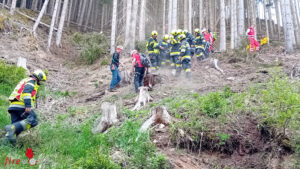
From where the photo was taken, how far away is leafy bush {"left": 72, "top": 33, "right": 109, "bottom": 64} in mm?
17422

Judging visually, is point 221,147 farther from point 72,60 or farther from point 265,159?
point 72,60

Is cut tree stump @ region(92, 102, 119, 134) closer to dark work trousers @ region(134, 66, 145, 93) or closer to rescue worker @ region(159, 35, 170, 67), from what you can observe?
dark work trousers @ region(134, 66, 145, 93)

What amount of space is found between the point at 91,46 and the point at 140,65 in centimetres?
Answer: 882

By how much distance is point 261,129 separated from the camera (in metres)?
5.44

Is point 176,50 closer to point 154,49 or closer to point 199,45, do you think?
point 154,49

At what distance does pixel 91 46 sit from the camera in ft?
58.6

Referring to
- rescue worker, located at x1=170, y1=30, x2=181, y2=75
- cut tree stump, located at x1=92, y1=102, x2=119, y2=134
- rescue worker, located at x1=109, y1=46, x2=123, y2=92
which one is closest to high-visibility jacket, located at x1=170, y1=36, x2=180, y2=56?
rescue worker, located at x1=170, y1=30, x2=181, y2=75

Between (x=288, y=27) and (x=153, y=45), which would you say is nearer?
(x=153, y=45)

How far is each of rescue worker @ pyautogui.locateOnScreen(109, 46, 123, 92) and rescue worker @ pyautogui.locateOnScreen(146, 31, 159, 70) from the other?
5.99 ft

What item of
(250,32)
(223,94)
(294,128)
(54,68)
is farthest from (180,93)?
(54,68)

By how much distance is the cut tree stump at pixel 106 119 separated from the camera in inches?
256

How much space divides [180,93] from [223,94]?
1.81 meters

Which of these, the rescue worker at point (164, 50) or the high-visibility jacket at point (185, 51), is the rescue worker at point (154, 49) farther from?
the high-visibility jacket at point (185, 51)

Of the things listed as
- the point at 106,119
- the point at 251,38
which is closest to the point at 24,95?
the point at 106,119
